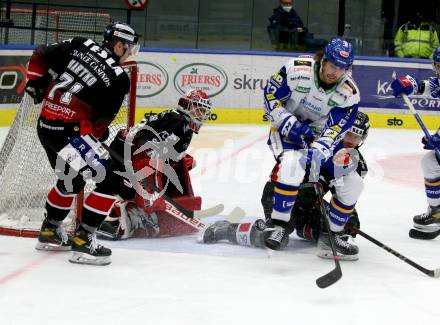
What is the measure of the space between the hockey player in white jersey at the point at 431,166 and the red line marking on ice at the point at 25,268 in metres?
2.20

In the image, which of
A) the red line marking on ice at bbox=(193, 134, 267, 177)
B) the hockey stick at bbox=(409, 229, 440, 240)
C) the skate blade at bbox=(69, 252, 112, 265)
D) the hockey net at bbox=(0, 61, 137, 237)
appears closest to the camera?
the skate blade at bbox=(69, 252, 112, 265)

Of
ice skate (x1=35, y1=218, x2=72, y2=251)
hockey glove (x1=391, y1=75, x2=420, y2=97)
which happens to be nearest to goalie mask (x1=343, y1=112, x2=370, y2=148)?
hockey glove (x1=391, y1=75, x2=420, y2=97)

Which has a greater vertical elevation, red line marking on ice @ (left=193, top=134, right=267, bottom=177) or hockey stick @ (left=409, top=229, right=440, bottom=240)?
red line marking on ice @ (left=193, top=134, right=267, bottom=177)

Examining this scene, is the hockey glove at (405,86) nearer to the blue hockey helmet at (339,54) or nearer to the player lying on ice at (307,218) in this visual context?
the player lying on ice at (307,218)

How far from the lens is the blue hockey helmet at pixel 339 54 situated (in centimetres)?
394

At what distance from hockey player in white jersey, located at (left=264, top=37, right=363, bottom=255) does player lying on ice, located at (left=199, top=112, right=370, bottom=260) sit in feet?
0.34

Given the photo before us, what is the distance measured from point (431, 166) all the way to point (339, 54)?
1.40 meters

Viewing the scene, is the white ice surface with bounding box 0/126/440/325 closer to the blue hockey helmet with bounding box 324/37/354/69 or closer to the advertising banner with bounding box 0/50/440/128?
the blue hockey helmet with bounding box 324/37/354/69

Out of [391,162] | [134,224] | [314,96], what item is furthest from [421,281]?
[391,162]

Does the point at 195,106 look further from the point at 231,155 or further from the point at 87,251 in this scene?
the point at 231,155

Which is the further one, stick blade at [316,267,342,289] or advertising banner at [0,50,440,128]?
advertising banner at [0,50,440,128]

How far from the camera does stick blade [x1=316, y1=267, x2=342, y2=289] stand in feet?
11.6

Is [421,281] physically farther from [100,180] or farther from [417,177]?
[417,177]

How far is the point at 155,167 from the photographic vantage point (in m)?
4.39
